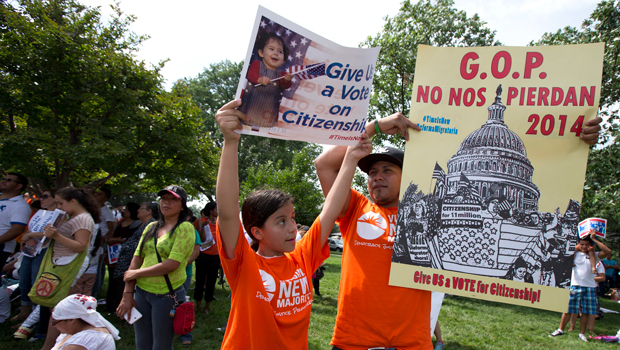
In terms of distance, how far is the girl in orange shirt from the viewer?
5.47ft

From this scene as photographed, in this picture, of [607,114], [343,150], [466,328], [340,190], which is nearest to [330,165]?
[343,150]

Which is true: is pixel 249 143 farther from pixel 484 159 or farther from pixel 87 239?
pixel 484 159

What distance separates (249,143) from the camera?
35.7 metres

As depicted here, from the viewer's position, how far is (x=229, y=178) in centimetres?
166

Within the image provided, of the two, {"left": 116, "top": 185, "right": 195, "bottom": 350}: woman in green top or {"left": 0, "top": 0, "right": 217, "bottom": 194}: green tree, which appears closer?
{"left": 116, "top": 185, "right": 195, "bottom": 350}: woman in green top

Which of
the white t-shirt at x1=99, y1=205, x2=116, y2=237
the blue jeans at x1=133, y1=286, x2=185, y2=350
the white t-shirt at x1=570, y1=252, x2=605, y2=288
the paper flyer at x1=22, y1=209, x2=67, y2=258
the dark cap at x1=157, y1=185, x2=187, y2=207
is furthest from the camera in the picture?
the white t-shirt at x1=570, y1=252, x2=605, y2=288

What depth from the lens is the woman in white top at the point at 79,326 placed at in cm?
278

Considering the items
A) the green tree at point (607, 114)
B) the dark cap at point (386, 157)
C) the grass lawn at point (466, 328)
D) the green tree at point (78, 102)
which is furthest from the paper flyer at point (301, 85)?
the green tree at point (607, 114)

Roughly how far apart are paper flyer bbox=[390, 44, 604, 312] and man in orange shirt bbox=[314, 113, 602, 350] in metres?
0.10

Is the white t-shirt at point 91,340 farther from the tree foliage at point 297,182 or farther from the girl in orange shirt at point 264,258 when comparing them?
the tree foliage at point 297,182

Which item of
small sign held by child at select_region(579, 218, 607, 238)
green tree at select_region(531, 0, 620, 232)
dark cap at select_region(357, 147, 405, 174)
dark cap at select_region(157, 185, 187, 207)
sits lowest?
dark cap at select_region(157, 185, 187, 207)

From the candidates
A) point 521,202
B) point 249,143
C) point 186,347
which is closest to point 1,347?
point 186,347

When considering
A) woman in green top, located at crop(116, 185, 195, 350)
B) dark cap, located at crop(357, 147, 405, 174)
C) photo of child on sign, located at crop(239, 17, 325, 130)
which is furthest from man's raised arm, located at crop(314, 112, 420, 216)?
woman in green top, located at crop(116, 185, 195, 350)

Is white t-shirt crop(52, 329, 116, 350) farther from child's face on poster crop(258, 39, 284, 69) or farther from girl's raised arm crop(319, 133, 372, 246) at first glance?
child's face on poster crop(258, 39, 284, 69)
